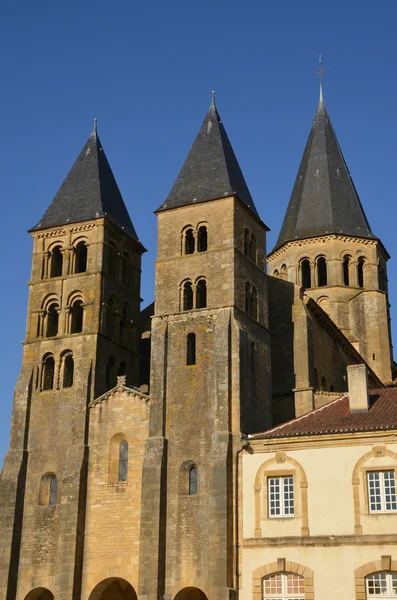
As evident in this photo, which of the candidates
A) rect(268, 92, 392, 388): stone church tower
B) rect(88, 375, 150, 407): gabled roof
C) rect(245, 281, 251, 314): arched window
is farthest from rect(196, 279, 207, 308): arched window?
rect(268, 92, 392, 388): stone church tower

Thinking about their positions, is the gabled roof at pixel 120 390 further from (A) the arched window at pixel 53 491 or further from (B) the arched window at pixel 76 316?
(B) the arched window at pixel 76 316

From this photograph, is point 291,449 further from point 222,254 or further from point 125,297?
point 125,297

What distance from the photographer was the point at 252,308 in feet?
129

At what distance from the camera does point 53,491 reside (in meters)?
37.9

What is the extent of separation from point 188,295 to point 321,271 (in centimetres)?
1917

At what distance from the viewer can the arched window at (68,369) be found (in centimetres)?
4012

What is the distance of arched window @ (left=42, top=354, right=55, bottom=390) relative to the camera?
132ft

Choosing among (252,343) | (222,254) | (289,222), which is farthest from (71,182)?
(289,222)

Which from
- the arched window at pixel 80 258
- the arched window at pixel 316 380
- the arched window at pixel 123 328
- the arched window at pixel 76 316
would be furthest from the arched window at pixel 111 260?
the arched window at pixel 316 380

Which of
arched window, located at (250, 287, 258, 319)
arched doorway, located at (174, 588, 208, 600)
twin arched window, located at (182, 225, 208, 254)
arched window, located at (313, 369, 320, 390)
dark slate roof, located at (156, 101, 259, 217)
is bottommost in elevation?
arched doorway, located at (174, 588, 208, 600)

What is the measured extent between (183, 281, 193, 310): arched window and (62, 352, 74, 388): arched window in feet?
19.8

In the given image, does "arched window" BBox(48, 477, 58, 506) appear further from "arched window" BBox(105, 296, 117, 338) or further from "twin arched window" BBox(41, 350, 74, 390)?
"arched window" BBox(105, 296, 117, 338)

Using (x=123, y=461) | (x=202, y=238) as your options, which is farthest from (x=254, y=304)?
(x=123, y=461)

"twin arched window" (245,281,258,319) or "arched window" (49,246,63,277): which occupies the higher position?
"arched window" (49,246,63,277)
